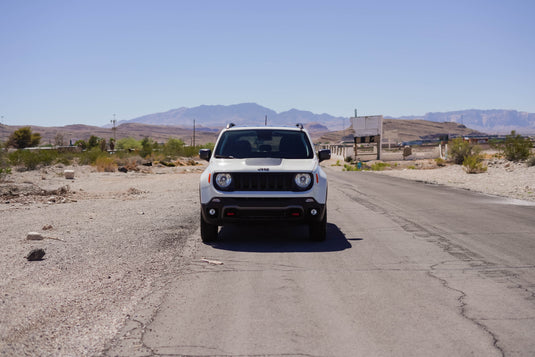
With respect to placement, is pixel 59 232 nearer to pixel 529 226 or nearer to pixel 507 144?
pixel 529 226

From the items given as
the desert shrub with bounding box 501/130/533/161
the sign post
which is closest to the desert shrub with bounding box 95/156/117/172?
the desert shrub with bounding box 501/130/533/161

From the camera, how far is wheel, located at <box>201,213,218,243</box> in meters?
9.17

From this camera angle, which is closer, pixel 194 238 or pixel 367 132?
pixel 194 238

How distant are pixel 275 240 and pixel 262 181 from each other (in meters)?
1.27

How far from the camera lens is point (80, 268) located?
24.3ft

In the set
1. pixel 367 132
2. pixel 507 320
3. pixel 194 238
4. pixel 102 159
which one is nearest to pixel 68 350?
pixel 507 320

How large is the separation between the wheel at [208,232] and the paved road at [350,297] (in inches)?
6.7

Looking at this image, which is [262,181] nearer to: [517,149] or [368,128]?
[517,149]

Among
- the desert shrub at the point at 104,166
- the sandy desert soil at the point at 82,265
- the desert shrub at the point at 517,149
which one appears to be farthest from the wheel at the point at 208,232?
the desert shrub at the point at 517,149

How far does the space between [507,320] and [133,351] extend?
3326 mm

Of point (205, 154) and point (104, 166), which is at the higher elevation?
point (205, 154)

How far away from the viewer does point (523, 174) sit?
89.5 feet

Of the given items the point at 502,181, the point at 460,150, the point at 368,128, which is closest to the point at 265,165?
the point at 502,181

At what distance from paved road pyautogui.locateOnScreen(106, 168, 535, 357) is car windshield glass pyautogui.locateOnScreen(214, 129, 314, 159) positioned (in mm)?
1498
